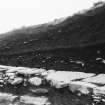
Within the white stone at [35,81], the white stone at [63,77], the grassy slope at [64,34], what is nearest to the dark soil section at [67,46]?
the grassy slope at [64,34]

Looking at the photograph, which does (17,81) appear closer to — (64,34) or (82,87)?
(64,34)

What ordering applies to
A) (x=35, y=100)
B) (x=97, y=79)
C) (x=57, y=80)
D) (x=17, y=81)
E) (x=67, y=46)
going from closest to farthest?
(x=97, y=79) < (x=57, y=80) < (x=67, y=46) < (x=35, y=100) < (x=17, y=81)

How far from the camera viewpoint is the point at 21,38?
5.62 metres

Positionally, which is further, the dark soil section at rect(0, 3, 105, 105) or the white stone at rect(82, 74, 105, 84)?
the dark soil section at rect(0, 3, 105, 105)

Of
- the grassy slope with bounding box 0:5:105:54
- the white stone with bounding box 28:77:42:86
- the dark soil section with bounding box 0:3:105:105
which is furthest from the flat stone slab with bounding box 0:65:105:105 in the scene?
the grassy slope with bounding box 0:5:105:54

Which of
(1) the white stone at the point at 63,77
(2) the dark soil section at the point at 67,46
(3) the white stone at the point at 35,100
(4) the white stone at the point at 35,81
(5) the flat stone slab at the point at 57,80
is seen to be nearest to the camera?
(5) the flat stone slab at the point at 57,80

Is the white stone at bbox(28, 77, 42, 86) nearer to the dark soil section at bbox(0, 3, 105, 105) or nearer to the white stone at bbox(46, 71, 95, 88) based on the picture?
the white stone at bbox(46, 71, 95, 88)

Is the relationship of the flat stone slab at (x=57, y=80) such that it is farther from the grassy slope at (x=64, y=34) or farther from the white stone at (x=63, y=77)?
the grassy slope at (x=64, y=34)

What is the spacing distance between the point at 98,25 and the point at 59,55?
3.52ft

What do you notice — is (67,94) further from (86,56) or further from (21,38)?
(21,38)

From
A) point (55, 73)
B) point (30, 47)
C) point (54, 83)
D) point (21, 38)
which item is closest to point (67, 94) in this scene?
point (54, 83)

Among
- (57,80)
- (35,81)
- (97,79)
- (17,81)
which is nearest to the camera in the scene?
(97,79)

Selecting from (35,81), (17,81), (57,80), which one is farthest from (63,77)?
(17,81)

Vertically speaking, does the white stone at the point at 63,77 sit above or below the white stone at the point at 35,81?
above
